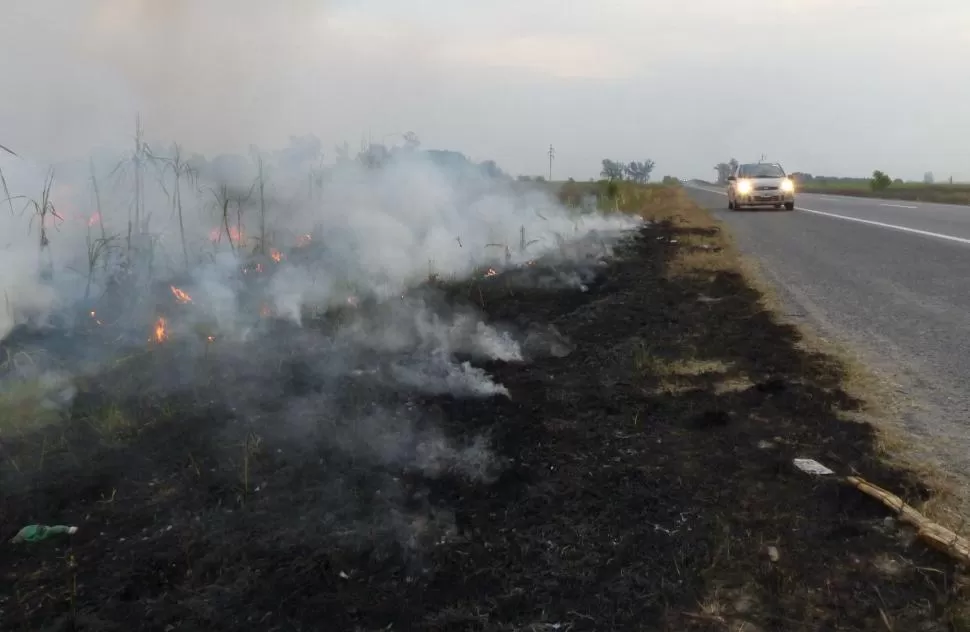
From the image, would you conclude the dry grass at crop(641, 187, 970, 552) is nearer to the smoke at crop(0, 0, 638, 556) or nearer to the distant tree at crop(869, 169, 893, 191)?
the smoke at crop(0, 0, 638, 556)

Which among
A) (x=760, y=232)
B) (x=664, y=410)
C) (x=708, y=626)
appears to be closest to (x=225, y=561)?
(x=708, y=626)

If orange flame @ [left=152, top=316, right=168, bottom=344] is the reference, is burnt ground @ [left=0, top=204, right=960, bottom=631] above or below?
below

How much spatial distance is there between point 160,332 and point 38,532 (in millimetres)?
2232

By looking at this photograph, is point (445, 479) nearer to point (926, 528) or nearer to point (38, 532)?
point (38, 532)

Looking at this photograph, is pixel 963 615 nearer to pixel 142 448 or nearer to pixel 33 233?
pixel 142 448

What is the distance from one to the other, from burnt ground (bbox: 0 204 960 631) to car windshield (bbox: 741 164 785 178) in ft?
50.1

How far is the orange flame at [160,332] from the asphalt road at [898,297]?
4.47m

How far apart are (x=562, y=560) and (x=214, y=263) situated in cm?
463

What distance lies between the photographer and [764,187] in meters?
17.5

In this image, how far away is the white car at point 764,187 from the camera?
17375mm

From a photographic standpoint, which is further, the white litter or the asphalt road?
the asphalt road

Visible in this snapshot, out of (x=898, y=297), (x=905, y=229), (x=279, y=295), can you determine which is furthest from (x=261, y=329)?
(x=905, y=229)

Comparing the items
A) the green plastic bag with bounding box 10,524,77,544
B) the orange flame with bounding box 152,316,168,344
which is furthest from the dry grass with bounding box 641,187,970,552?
the orange flame with bounding box 152,316,168,344

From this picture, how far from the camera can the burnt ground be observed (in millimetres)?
2014
